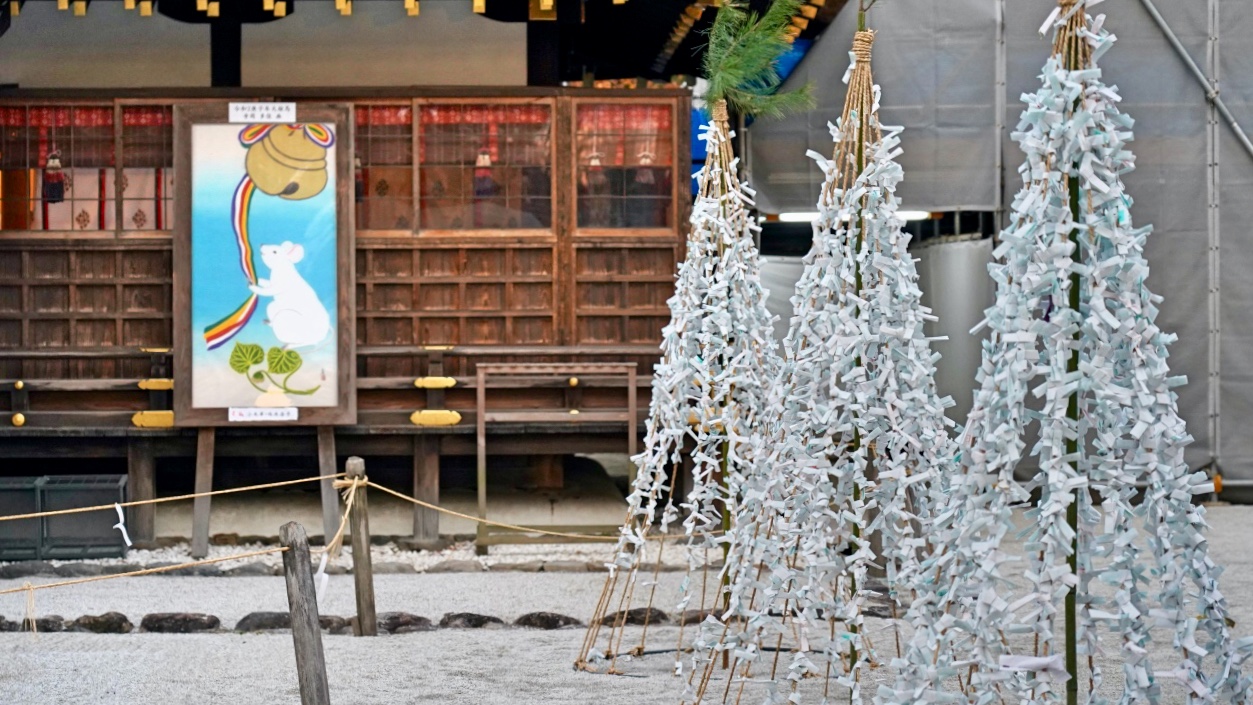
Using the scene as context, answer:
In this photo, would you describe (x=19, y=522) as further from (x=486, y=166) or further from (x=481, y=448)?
(x=486, y=166)

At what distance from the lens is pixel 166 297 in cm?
1105

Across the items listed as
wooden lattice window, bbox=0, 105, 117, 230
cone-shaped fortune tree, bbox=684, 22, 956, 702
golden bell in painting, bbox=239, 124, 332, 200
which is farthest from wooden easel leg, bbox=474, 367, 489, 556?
cone-shaped fortune tree, bbox=684, 22, 956, 702

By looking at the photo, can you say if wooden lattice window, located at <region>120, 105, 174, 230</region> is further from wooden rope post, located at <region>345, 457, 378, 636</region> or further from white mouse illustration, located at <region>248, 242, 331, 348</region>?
wooden rope post, located at <region>345, 457, 378, 636</region>

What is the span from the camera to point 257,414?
34.8ft

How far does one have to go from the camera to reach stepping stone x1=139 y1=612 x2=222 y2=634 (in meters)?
8.12

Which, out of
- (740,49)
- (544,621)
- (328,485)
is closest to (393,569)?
(328,485)

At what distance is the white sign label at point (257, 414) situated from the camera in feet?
34.8

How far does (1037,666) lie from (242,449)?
27.3ft

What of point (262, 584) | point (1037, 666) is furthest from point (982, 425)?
point (262, 584)

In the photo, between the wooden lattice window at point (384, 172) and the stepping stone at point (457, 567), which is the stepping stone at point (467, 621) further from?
Result: the wooden lattice window at point (384, 172)

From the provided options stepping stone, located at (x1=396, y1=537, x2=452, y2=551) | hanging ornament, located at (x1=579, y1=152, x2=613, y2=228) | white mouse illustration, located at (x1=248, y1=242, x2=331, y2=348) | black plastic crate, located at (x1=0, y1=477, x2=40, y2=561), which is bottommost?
stepping stone, located at (x1=396, y1=537, x2=452, y2=551)

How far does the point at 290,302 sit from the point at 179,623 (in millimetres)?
3177

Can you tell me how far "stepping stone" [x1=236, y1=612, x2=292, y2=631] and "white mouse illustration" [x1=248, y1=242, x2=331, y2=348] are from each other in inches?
115

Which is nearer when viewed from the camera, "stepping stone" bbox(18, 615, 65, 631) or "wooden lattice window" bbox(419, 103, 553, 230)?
"stepping stone" bbox(18, 615, 65, 631)
